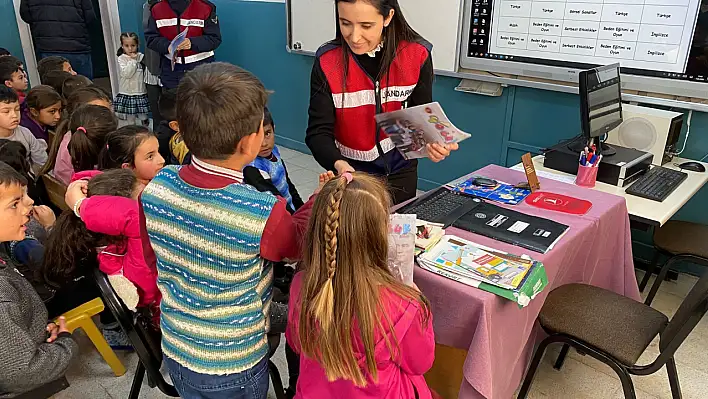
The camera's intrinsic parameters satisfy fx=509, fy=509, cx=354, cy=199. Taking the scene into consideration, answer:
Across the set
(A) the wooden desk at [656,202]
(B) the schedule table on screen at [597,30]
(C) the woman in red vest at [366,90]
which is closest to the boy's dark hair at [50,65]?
(C) the woman in red vest at [366,90]

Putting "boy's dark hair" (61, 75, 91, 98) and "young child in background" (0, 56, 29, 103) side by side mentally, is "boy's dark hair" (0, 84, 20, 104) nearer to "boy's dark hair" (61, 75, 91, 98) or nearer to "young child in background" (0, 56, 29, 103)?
"boy's dark hair" (61, 75, 91, 98)

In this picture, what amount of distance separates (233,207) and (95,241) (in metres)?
0.85

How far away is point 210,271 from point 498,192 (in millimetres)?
1155

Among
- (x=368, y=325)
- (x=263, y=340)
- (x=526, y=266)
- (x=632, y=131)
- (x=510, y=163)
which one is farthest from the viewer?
(x=510, y=163)

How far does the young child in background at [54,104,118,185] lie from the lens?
2199mm

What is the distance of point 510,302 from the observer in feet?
4.42

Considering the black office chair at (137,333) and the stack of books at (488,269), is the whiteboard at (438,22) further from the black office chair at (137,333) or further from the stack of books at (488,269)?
the black office chair at (137,333)

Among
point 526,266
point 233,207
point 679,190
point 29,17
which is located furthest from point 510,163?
point 29,17

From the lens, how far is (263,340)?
1255 mm

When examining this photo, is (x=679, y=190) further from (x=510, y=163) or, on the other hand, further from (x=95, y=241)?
(x=95, y=241)

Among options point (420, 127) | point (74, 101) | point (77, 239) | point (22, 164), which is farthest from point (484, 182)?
point (74, 101)

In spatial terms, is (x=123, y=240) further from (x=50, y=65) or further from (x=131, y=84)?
(x=131, y=84)

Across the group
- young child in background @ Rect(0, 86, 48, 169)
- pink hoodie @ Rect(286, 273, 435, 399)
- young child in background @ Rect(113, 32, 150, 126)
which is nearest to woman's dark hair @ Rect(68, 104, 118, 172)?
young child in background @ Rect(0, 86, 48, 169)

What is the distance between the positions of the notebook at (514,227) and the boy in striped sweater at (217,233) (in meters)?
0.63
